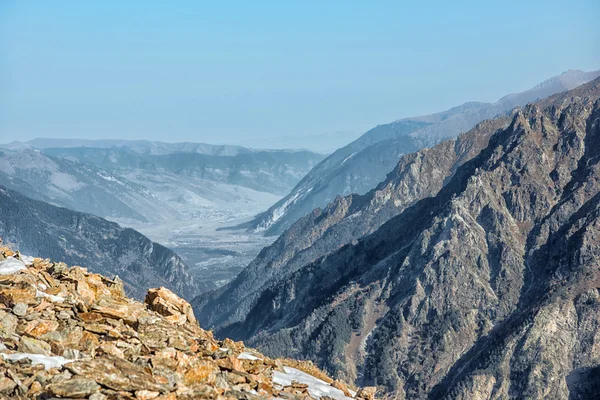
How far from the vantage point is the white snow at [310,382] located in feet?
123

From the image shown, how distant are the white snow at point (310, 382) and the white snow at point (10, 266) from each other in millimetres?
A: 13033

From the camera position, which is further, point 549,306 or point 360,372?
point 360,372

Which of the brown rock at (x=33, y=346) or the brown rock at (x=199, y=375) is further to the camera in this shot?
the brown rock at (x=199, y=375)

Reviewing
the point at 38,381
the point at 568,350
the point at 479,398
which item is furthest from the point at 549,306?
the point at 38,381

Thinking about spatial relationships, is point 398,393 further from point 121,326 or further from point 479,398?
point 121,326

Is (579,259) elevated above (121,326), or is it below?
below

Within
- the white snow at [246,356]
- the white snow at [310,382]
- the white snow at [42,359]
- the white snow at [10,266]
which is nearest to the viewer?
the white snow at [42,359]

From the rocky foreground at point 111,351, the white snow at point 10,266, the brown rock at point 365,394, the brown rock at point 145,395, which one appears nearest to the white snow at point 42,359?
the rocky foreground at point 111,351

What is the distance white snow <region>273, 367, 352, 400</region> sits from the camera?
1473 inches

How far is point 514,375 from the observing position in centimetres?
16988

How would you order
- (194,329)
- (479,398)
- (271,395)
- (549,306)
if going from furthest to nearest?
(549,306) < (479,398) < (194,329) < (271,395)

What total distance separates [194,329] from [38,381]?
40.3 feet

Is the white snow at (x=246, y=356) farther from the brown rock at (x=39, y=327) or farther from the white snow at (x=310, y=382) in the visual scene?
the brown rock at (x=39, y=327)

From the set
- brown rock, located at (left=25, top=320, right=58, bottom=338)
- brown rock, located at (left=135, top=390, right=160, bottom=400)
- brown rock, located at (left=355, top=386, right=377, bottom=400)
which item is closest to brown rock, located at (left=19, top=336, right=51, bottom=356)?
brown rock, located at (left=25, top=320, right=58, bottom=338)
